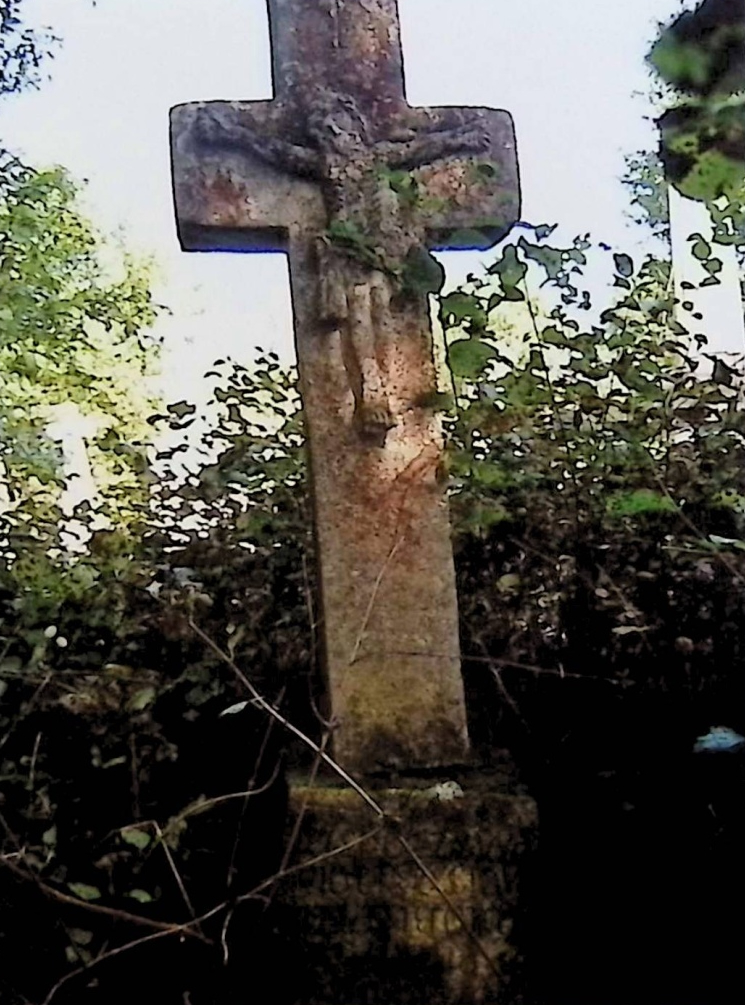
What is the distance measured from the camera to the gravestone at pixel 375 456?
5.40ft

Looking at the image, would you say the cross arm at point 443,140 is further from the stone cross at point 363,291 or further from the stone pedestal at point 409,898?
the stone pedestal at point 409,898

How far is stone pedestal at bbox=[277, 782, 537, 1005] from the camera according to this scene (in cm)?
163

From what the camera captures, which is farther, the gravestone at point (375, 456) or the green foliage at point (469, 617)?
the green foliage at point (469, 617)

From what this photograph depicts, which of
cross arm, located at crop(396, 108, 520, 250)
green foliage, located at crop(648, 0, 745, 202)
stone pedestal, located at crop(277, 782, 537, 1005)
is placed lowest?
stone pedestal, located at crop(277, 782, 537, 1005)

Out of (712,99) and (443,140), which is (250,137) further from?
(712,99)

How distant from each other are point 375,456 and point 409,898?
68cm

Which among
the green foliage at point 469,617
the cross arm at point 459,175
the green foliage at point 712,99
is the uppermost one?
the cross arm at point 459,175

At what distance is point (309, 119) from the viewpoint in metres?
1.86

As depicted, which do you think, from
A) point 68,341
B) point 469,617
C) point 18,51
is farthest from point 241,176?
point 18,51

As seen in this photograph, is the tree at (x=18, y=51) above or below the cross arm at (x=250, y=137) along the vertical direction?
above

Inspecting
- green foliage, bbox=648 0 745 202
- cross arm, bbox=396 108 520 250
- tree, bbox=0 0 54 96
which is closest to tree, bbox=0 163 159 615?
tree, bbox=0 0 54 96

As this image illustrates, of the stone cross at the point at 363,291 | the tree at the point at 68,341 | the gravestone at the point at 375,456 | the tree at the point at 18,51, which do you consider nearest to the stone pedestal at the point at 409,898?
the gravestone at the point at 375,456

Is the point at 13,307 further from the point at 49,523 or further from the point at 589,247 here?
the point at 589,247

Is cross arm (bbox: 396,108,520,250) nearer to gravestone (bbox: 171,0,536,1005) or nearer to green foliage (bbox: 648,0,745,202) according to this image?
gravestone (bbox: 171,0,536,1005)
